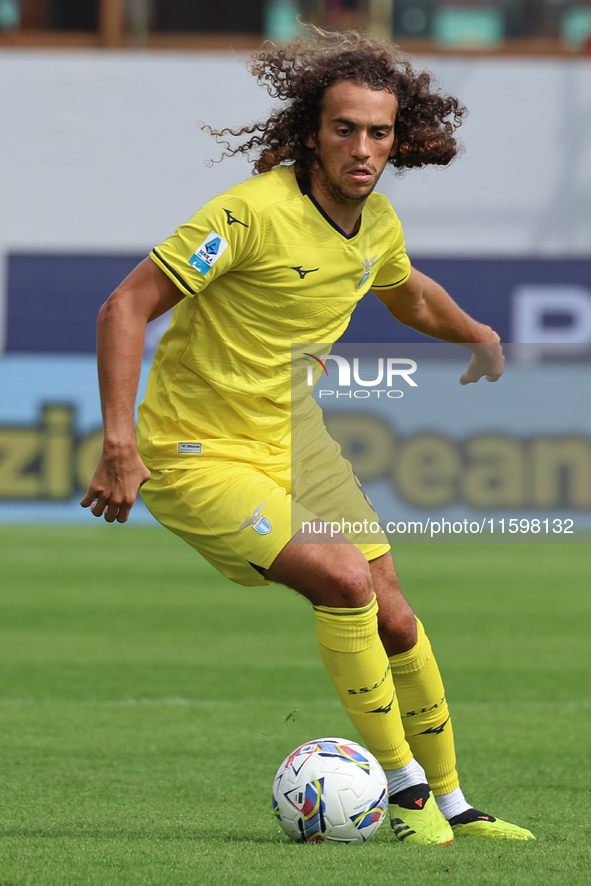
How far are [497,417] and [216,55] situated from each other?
604 centimetres

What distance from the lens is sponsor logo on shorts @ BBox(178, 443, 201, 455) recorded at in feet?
11.2

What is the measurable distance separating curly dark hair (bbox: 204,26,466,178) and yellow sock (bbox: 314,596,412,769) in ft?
3.89

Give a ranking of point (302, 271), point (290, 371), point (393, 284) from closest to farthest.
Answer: point (302, 271) → point (290, 371) → point (393, 284)

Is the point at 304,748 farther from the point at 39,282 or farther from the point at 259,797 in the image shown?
the point at 39,282

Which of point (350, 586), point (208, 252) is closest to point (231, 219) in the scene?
point (208, 252)

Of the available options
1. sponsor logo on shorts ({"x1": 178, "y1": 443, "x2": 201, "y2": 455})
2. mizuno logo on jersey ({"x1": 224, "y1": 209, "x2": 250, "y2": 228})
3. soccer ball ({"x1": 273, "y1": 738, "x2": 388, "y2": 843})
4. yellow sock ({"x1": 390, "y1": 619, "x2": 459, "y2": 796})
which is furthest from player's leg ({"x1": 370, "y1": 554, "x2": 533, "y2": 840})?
mizuno logo on jersey ({"x1": 224, "y1": 209, "x2": 250, "y2": 228})

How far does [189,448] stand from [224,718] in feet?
7.49

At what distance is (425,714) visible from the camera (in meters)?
3.60

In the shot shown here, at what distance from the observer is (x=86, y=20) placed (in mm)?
16516

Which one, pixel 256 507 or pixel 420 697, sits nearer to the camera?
pixel 256 507

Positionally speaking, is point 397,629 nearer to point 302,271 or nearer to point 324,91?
point 302,271

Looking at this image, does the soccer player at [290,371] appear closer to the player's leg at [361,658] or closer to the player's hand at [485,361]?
the player's leg at [361,658]

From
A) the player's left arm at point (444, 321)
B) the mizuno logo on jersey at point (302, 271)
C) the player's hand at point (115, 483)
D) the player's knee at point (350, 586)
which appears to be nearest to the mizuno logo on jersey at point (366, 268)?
the mizuno logo on jersey at point (302, 271)

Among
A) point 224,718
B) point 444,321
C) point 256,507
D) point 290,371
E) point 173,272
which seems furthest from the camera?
point 224,718
